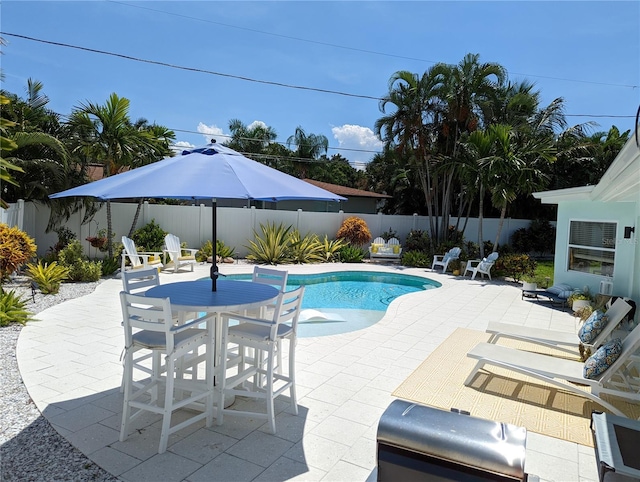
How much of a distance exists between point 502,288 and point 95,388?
10335 millimetres

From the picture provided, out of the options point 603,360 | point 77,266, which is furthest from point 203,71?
point 603,360

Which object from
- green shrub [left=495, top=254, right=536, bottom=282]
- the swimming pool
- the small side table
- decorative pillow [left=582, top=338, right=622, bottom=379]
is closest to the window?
green shrub [left=495, top=254, right=536, bottom=282]

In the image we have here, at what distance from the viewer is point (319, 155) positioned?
32.9 meters

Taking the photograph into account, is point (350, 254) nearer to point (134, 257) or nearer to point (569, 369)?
point (134, 257)

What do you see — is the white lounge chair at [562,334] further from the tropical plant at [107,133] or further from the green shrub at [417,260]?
the tropical plant at [107,133]

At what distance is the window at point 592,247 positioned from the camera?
832 cm

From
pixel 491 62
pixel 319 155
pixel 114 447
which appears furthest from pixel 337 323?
pixel 319 155

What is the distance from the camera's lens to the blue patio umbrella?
3488 mm

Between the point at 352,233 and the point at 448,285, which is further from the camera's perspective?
the point at 352,233

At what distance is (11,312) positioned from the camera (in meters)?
6.32

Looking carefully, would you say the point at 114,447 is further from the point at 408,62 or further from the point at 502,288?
the point at 408,62

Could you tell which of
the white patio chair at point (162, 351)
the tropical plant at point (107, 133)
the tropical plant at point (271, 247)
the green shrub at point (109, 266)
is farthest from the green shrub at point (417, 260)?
the white patio chair at point (162, 351)

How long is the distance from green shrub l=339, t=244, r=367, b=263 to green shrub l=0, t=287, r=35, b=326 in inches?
435

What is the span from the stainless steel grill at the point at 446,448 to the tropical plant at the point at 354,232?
14872mm
